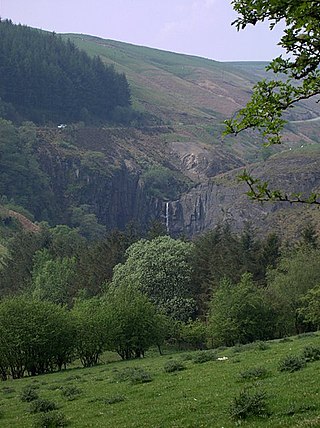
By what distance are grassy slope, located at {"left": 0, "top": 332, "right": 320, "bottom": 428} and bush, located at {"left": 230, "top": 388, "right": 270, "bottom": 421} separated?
248 mm

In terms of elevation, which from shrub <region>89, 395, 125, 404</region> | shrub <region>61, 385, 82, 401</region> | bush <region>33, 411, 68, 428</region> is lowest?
shrub <region>61, 385, 82, 401</region>

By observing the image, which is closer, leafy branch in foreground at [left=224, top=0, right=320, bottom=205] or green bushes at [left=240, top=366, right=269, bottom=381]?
leafy branch in foreground at [left=224, top=0, right=320, bottom=205]

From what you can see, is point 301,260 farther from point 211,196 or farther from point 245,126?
point 211,196

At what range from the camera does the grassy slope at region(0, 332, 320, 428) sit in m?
14.7

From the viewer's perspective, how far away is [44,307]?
48.9 meters

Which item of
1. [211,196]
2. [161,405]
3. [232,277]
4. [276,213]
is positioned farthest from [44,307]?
[211,196]

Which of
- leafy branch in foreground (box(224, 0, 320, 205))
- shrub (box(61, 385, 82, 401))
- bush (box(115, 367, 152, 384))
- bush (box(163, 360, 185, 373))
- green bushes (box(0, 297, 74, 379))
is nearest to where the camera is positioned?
leafy branch in foreground (box(224, 0, 320, 205))

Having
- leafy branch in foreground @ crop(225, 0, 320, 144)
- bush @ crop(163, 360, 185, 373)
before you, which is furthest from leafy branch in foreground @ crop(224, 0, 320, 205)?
bush @ crop(163, 360, 185, 373)

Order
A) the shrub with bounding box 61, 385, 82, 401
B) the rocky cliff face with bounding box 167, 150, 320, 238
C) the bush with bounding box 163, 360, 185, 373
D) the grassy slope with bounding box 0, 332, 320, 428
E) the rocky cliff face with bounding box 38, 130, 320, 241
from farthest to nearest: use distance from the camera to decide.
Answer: the rocky cliff face with bounding box 38, 130, 320, 241 < the rocky cliff face with bounding box 167, 150, 320, 238 < the bush with bounding box 163, 360, 185, 373 < the shrub with bounding box 61, 385, 82, 401 < the grassy slope with bounding box 0, 332, 320, 428

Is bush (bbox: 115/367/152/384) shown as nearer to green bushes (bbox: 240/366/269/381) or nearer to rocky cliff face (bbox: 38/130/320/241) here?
green bushes (bbox: 240/366/269/381)

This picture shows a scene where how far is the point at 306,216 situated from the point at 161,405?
87099 mm

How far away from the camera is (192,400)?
1861 cm

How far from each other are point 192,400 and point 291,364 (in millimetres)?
4557

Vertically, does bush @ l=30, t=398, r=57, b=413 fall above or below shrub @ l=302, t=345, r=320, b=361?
below
